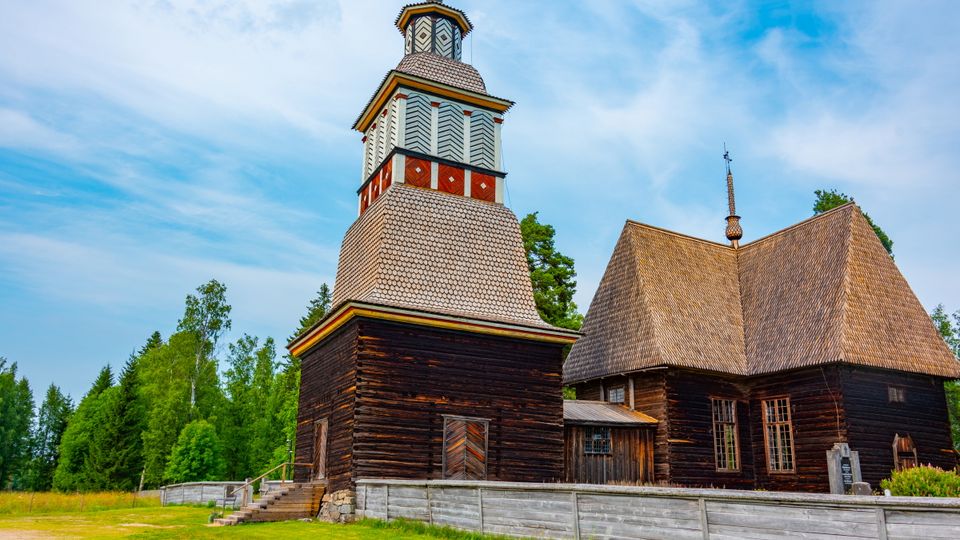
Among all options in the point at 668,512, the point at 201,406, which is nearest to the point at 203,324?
the point at 201,406

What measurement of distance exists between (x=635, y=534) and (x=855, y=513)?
3237 mm

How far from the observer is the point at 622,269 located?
2841cm

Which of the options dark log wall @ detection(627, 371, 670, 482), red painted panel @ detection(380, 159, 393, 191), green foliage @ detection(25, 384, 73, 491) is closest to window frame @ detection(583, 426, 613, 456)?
dark log wall @ detection(627, 371, 670, 482)

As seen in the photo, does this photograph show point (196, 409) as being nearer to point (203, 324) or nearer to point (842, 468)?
point (203, 324)

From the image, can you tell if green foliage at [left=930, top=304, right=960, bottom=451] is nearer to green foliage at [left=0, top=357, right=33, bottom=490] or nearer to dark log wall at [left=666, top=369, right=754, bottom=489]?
dark log wall at [left=666, top=369, right=754, bottom=489]

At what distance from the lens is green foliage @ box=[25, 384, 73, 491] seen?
6350 centimetres

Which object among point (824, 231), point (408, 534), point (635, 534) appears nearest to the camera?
point (635, 534)

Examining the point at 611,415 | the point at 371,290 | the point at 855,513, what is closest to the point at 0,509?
the point at 371,290

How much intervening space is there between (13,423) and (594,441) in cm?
6284

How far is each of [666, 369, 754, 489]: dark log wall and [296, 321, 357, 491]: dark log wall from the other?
34.0 feet

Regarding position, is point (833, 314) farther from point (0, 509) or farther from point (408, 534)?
point (0, 509)

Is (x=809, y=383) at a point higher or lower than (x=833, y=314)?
lower

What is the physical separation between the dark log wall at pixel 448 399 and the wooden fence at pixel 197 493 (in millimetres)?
11692

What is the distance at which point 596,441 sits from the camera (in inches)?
891
